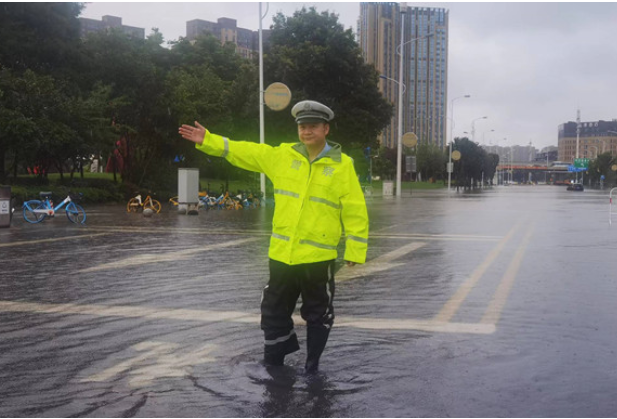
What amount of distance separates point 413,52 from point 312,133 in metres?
136

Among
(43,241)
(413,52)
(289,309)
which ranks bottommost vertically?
(43,241)

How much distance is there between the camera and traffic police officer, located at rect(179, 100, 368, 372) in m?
4.77

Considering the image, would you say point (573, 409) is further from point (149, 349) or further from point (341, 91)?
point (341, 91)

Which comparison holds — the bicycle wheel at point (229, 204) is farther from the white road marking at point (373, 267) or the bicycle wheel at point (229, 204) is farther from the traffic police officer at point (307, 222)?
the traffic police officer at point (307, 222)

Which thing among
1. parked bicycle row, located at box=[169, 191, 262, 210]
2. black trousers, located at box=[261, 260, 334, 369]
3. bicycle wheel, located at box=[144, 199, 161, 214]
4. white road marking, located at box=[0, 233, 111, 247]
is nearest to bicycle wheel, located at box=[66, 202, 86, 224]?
white road marking, located at box=[0, 233, 111, 247]

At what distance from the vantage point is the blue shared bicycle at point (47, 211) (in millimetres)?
19719

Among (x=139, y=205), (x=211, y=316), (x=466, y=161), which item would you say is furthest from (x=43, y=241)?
(x=466, y=161)

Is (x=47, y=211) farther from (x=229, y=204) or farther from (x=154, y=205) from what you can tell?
(x=229, y=204)

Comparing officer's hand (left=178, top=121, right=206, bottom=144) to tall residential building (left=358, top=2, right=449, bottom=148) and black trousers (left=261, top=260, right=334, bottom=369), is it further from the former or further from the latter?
tall residential building (left=358, top=2, right=449, bottom=148)

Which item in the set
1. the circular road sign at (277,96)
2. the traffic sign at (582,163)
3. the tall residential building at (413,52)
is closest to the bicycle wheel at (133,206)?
the circular road sign at (277,96)

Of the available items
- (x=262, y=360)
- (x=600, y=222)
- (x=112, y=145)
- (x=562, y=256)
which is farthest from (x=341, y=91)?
(x=262, y=360)

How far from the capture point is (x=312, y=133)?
484cm

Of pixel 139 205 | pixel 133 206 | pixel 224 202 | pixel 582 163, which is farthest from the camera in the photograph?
pixel 582 163

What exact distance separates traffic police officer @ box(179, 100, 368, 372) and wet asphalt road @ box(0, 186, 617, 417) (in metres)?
0.30
